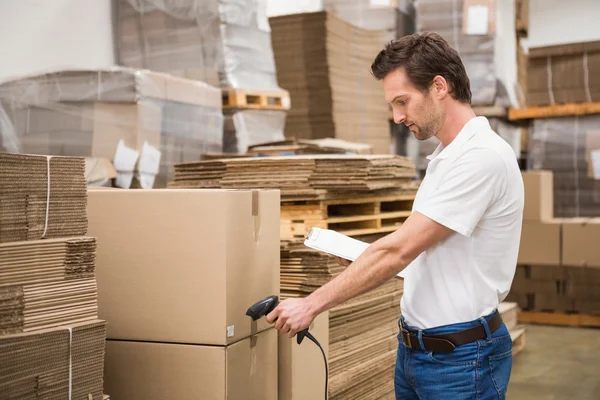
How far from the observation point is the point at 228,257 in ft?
9.32

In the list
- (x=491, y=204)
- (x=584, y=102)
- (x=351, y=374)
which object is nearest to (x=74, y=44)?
(x=351, y=374)

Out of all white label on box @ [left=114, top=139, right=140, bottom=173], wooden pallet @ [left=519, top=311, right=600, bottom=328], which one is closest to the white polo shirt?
white label on box @ [left=114, top=139, right=140, bottom=173]

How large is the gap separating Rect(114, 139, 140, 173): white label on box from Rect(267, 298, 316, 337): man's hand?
8.49 feet

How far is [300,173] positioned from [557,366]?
345 cm

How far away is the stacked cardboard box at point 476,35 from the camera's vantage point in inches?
301

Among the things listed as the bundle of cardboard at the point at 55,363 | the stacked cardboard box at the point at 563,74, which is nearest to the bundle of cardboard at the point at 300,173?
the bundle of cardboard at the point at 55,363

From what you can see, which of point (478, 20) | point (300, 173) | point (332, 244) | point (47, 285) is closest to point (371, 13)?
point (478, 20)

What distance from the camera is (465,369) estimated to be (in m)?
2.44

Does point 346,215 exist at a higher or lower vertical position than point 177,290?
higher

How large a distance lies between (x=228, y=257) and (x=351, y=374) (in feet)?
5.57

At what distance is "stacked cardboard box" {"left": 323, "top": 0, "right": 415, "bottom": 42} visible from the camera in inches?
303

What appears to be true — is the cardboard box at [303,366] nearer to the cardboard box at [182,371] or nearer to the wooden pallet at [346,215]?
the cardboard box at [182,371]

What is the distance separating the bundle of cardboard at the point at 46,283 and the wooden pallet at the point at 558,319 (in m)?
6.58

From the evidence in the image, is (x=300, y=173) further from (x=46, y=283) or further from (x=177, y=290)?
(x=46, y=283)
